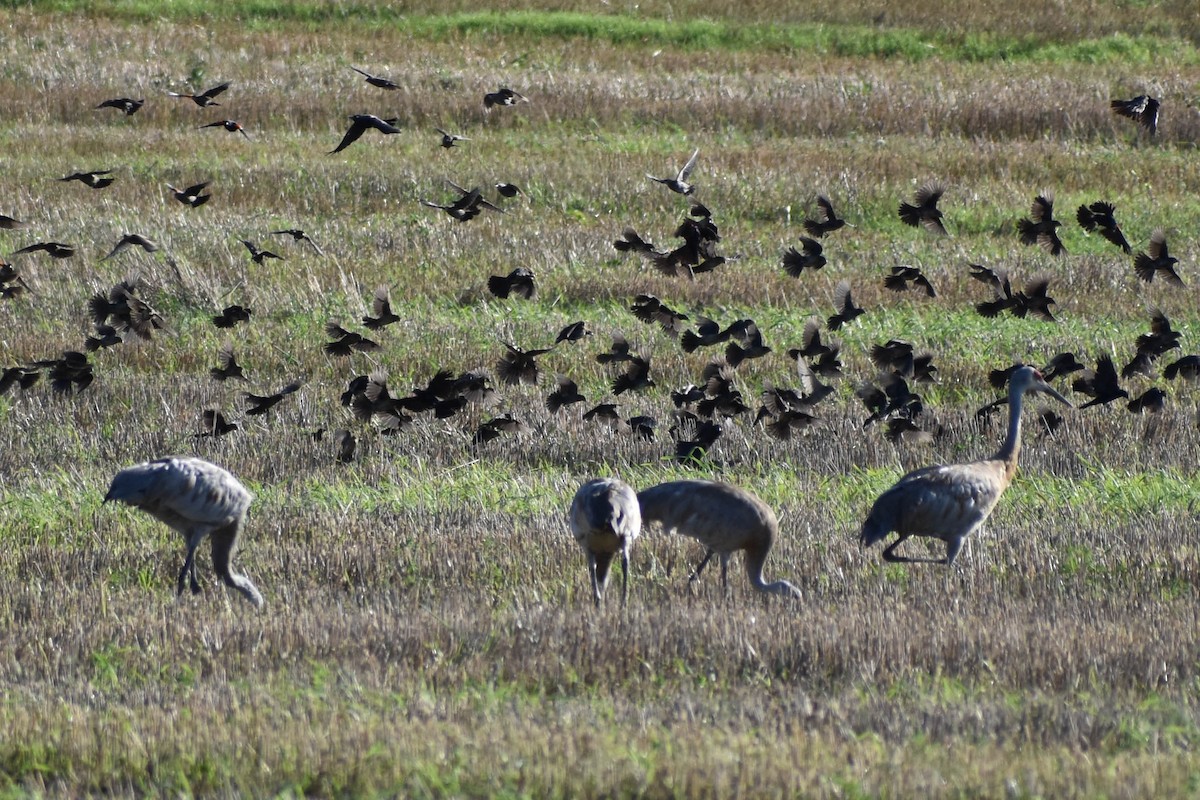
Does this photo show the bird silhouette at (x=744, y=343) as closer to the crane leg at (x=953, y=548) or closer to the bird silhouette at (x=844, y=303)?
the bird silhouette at (x=844, y=303)

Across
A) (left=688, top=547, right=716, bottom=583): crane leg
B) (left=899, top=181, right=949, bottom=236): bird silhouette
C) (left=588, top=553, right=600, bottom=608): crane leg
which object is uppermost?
(left=899, top=181, right=949, bottom=236): bird silhouette

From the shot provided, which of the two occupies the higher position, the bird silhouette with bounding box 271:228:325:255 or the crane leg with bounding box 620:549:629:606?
the bird silhouette with bounding box 271:228:325:255

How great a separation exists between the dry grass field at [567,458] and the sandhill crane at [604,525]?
0.16 metres

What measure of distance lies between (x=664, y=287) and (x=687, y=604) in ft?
24.8

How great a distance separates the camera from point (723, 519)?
685 centimetres

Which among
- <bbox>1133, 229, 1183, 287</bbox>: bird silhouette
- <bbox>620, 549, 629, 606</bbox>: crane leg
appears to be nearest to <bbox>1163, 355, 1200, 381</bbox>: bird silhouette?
<bbox>1133, 229, 1183, 287</bbox>: bird silhouette

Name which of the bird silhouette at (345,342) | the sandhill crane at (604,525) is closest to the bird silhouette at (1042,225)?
the bird silhouette at (345,342)

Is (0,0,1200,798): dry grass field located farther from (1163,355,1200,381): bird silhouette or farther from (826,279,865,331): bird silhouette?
Result: (826,279,865,331): bird silhouette

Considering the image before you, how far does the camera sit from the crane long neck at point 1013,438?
7.82m

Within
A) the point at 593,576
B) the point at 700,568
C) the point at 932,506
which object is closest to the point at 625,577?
the point at 593,576

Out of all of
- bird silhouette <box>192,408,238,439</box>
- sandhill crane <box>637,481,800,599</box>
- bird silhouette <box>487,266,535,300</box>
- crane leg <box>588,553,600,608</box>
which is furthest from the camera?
bird silhouette <box>487,266,535,300</box>

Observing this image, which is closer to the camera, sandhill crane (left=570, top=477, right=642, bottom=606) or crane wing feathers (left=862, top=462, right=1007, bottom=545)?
sandhill crane (left=570, top=477, right=642, bottom=606)

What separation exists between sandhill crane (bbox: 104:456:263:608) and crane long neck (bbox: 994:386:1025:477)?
12.3 feet

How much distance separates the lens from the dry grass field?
4.69 metres
